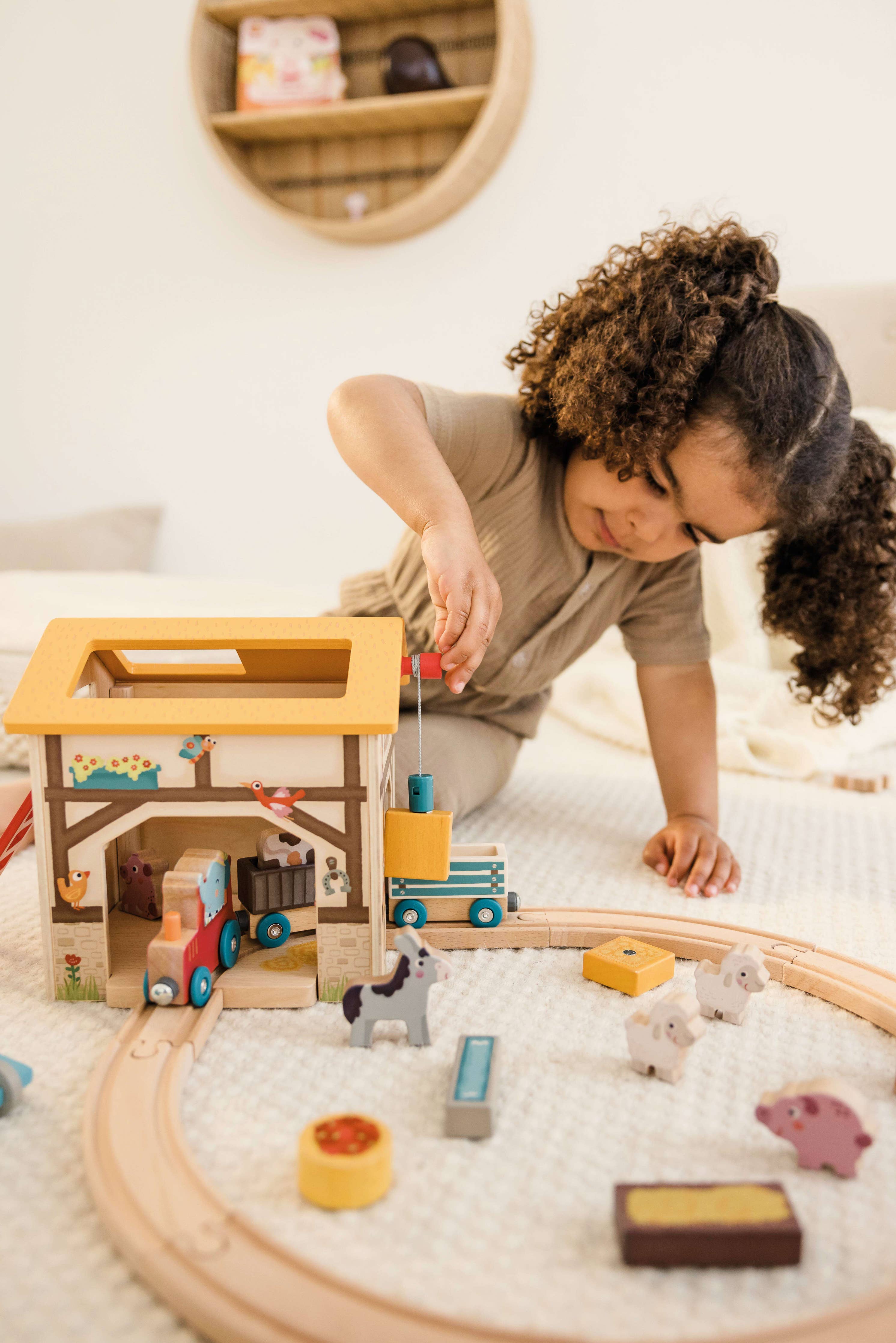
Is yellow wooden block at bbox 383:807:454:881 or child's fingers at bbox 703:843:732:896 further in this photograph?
child's fingers at bbox 703:843:732:896

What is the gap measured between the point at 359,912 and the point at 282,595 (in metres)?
0.96

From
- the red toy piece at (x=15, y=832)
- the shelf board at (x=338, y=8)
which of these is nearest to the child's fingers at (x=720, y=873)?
the red toy piece at (x=15, y=832)

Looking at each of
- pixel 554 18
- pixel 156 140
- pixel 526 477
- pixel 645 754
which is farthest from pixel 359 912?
pixel 156 140

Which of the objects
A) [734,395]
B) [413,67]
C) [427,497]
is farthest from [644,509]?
[413,67]

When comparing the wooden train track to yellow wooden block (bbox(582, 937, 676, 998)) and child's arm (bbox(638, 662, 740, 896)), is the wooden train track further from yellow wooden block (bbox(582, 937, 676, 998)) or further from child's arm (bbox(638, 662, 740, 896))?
child's arm (bbox(638, 662, 740, 896))

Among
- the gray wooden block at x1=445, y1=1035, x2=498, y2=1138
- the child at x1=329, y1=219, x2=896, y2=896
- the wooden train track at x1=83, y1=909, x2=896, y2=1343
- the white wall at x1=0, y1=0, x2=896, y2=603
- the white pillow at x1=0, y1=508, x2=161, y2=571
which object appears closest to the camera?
the wooden train track at x1=83, y1=909, x2=896, y2=1343

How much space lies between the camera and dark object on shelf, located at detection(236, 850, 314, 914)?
683 millimetres

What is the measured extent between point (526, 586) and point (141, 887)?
52 centimetres

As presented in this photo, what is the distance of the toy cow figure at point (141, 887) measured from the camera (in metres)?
0.69

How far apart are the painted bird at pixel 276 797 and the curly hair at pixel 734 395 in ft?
1.50

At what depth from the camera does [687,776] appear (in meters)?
1.01

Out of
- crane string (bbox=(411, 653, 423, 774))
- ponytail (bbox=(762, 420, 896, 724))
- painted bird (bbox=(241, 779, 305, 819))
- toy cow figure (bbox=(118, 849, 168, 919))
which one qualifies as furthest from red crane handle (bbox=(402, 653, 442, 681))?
ponytail (bbox=(762, 420, 896, 724))

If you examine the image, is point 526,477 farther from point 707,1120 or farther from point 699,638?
point 707,1120

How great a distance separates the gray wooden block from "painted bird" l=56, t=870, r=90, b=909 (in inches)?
9.9
